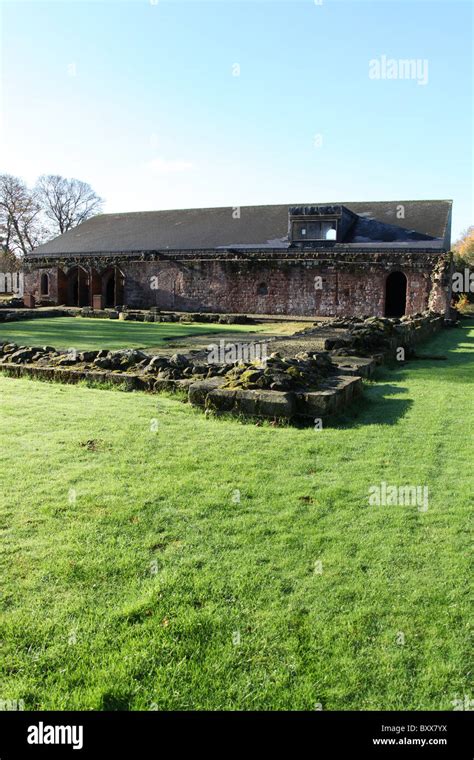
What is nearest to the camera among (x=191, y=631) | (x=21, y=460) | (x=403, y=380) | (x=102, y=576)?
(x=191, y=631)

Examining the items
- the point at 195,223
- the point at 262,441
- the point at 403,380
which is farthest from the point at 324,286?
the point at 262,441

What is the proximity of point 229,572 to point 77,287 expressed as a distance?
1572 inches

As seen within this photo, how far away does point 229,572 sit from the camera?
371 centimetres

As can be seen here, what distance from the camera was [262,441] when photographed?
655 cm

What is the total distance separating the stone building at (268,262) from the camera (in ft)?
102

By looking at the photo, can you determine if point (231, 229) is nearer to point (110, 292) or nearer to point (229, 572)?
point (110, 292)

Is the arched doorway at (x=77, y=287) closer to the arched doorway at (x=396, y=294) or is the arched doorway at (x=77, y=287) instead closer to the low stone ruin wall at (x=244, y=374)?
the arched doorway at (x=396, y=294)

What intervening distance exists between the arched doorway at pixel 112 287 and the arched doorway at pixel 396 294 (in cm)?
1687

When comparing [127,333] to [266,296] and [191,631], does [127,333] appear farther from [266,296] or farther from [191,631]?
[191,631]

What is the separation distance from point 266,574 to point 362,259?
29349mm

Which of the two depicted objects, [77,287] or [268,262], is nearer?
[268,262]

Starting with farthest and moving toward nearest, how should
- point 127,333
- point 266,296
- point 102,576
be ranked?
point 266,296
point 127,333
point 102,576

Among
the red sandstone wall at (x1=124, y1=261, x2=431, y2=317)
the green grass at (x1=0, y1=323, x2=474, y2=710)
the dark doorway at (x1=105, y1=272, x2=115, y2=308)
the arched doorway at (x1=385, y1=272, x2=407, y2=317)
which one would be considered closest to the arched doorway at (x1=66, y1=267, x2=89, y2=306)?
the dark doorway at (x1=105, y1=272, x2=115, y2=308)

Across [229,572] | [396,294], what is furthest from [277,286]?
[229,572]
